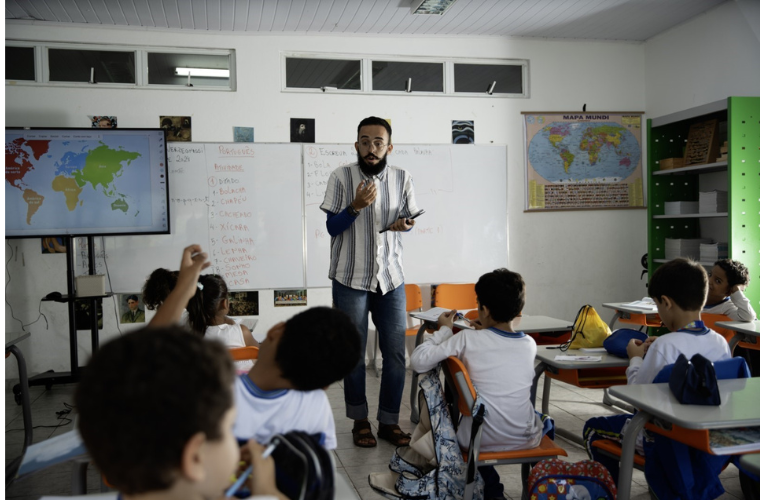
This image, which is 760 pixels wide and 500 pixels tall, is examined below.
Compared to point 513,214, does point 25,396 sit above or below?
below

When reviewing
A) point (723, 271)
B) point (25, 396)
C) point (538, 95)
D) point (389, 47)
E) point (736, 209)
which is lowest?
point (25, 396)

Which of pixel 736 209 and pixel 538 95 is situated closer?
pixel 736 209

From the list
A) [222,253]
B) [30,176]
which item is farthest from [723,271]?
[30,176]

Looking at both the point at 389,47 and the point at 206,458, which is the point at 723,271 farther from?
the point at 206,458

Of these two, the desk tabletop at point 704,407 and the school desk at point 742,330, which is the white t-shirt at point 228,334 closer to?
the desk tabletop at point 704,407

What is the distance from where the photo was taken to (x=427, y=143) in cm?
Answer: 532

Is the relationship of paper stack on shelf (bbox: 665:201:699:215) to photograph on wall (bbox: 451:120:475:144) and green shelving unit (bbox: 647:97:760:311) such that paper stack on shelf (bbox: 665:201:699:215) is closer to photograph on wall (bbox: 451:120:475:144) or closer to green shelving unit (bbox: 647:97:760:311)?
green shelving unit (bbox: 647:97:760:311)

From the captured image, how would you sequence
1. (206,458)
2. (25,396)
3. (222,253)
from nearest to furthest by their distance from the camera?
(206,458) < (25,396) < (222,253)

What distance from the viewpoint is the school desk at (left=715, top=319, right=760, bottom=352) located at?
2939 millimetres

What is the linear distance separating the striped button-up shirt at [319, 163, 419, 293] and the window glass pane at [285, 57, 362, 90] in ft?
7.14

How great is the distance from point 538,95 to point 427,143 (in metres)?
1.12

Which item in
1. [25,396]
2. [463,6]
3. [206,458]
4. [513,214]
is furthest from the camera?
[513,214]

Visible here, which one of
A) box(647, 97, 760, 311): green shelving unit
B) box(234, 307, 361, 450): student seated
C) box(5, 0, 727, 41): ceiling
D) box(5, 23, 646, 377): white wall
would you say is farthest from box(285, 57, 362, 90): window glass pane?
box(234, 307, 361, 450): student seated

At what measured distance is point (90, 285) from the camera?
4.41m
